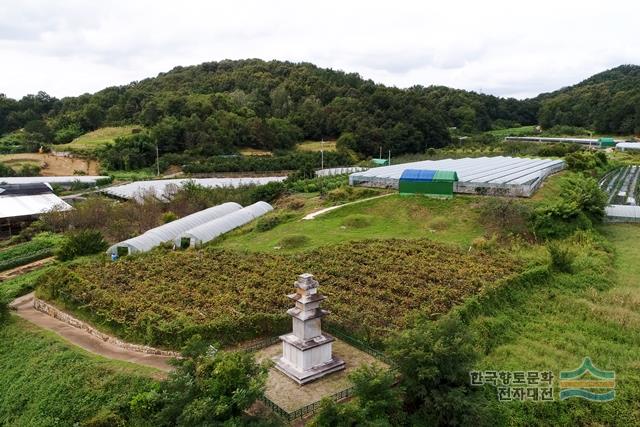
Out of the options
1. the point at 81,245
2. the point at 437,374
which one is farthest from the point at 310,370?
the point at 81,245

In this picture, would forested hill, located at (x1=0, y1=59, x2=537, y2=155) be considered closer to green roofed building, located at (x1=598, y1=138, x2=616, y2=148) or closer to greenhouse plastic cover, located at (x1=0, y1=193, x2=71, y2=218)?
green roofed building, located at (x1=598, y1=138, x2=616, y2=148)

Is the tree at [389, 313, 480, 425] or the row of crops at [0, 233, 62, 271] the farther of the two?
the row of crops at [0, 233, 62, 271]

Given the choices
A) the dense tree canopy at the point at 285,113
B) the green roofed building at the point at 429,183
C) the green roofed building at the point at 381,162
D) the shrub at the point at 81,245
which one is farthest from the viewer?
the dense tree canopy at the point at 285,113

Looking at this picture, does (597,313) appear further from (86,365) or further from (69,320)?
(69,320)

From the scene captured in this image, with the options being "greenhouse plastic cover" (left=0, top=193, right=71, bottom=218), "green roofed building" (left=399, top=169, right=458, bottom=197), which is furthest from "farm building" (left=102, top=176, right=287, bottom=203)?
"green roofed building" (left=399, top=169, right=458, bottom=197)

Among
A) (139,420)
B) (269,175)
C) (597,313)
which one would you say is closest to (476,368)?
(597,313)

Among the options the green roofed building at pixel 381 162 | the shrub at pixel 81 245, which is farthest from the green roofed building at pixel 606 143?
the shrub at pixel 81 245

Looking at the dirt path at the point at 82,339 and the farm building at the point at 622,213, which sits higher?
the farm building at the point at 622,213

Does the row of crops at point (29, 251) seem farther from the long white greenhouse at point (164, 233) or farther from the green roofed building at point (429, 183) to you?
the green roofed building at point (429, 183)
